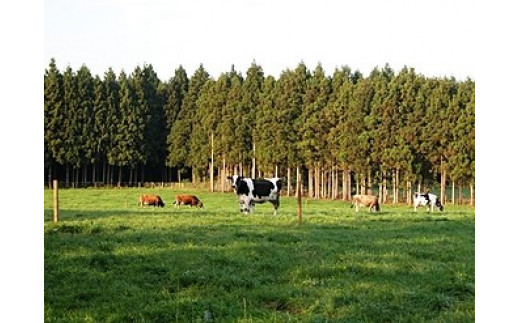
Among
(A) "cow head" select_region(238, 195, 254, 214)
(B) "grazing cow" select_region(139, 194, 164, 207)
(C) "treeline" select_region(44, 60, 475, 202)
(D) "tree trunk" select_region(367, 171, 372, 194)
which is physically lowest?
(B) "grazing cow" select_region(139, 194, 164, 207)

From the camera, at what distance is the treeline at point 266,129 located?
928 inches

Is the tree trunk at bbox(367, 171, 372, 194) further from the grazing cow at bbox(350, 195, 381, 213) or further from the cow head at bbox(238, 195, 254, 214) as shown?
the cow head at bbox(238, 195, 254, 214)

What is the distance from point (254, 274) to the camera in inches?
291

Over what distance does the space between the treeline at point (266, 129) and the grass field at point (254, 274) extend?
8258mm

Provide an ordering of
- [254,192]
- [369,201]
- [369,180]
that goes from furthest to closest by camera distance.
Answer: [369,180] < [369,201] < [254,192]

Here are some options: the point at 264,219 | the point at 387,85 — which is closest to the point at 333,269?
the point at 264,219

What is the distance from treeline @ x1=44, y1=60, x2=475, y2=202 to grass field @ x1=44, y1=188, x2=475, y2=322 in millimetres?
8258

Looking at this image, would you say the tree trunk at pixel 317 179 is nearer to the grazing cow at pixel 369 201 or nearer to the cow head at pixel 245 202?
the grazing cow at pixel 369 201

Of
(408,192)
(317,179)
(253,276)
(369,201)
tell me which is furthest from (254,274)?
(317,179)

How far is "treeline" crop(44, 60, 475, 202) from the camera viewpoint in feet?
77.4

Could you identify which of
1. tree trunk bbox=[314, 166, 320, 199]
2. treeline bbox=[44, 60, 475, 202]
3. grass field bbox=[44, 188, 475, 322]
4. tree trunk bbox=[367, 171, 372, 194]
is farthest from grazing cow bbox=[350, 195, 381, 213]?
tree trunk bbox=[314, 166, 320, 199]

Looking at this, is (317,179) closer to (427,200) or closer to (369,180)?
(369,180)

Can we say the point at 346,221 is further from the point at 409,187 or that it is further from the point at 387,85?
the point at 387,85

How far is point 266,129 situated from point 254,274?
1051 inches
